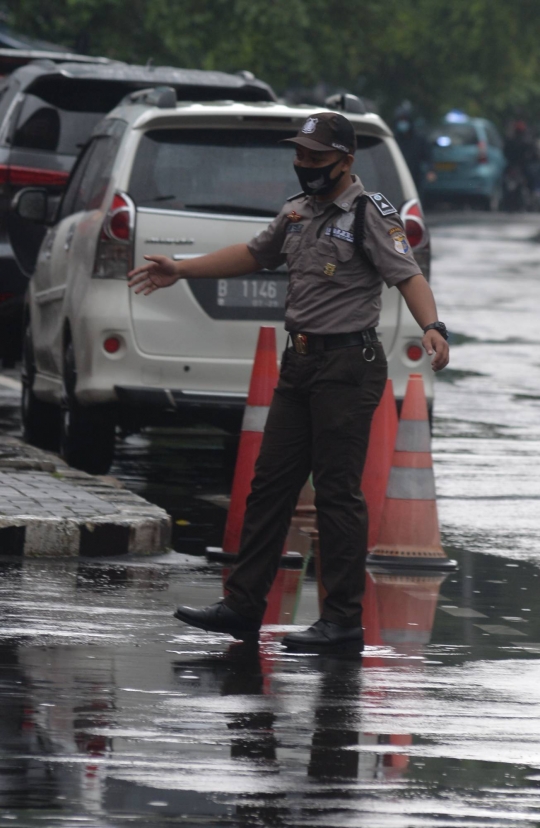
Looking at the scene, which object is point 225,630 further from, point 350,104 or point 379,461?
point 350,104

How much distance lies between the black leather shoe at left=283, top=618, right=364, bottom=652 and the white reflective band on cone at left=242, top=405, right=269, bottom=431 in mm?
1896

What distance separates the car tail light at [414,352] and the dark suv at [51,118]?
3483 millimetres

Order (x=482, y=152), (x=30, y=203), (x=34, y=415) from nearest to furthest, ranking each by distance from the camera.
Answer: (x=30, y=203)
(x=34, y=415)
(x=482, y=152)

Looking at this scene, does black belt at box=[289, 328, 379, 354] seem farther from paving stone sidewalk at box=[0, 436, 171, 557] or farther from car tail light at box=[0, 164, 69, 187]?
car tail light at box=[0, 164, 69, 187]

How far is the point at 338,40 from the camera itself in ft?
123

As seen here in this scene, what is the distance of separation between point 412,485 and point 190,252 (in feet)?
5.92

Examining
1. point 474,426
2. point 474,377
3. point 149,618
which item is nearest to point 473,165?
point 474,377

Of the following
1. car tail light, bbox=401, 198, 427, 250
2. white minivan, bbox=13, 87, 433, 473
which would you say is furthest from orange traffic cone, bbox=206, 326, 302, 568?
car tail light, bbox=401, 198, 427, 250

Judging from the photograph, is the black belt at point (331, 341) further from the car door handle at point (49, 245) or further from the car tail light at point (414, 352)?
the car door handle at point (49, 245)

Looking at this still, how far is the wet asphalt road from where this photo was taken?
4.91 m

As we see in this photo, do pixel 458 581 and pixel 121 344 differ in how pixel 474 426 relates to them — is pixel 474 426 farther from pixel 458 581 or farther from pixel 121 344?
pixel 458 581

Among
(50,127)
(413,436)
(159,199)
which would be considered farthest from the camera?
(50,127)

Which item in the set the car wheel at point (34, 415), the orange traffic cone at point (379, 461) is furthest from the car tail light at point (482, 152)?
the orange traffic cone at point (379, 461)

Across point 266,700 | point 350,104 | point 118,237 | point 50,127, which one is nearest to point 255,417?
point 118,237
